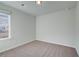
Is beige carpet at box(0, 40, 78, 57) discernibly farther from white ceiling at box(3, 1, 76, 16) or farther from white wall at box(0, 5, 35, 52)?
white ceiling at box(3, 1, 76, 16)

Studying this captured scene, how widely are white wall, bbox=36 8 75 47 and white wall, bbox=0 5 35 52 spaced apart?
717 mm

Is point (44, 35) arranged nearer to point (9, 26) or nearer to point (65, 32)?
point (65, 32)

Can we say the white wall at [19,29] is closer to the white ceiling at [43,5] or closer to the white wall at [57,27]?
the white ceiling at [43,5]

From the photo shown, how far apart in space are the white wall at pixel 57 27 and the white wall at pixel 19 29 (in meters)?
0.72

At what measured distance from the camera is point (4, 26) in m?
3.73

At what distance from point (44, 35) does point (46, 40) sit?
A: 42 cm

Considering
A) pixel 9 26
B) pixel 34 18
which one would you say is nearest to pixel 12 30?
pixel 9 26

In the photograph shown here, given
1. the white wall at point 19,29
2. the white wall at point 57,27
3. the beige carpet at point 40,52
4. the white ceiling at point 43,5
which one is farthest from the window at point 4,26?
Result: the white wall at point 57,27

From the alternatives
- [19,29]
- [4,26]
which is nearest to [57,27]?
[19,29]

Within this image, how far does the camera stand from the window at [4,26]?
356cm

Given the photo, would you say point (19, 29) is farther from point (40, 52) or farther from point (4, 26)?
point (40, 52)

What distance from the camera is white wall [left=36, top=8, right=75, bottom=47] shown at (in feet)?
14.7

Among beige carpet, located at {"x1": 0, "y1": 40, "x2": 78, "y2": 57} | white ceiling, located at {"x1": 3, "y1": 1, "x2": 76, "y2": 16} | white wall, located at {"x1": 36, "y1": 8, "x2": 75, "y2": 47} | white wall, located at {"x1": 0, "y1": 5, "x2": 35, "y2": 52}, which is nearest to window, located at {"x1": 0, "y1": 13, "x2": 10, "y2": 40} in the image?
white wall, located at {"x1": 0, "y1": 5, "x2": 35, "y2": 52}

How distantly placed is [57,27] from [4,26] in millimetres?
3237
